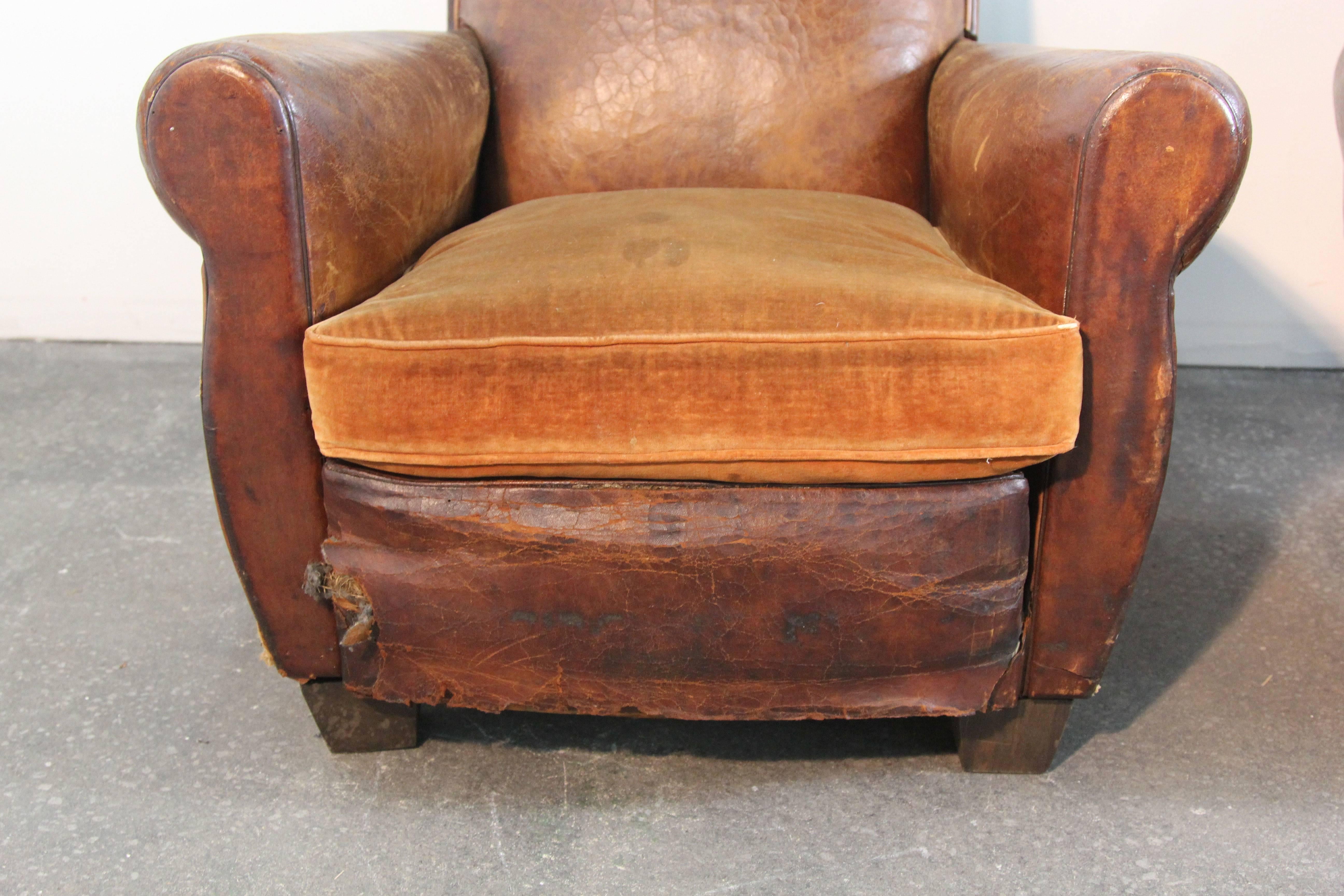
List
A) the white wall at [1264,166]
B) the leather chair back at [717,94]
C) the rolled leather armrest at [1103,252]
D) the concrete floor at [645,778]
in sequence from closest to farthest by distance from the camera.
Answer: the rolled leather armrest at [1103,252]
the concrete floor at [645,778]
the leather chair back at [717,94]
the white wall at [1264,166]

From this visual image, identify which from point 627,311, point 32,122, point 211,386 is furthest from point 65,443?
point 627,311

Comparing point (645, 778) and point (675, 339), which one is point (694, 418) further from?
point (645, 778)

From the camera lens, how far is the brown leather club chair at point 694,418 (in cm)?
94

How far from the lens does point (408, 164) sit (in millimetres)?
1193

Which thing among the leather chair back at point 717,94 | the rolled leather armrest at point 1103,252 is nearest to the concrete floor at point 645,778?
the rolled leather armrest at point 1103,252

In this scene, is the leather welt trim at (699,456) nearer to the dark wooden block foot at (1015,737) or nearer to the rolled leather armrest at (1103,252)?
the rolled leather armrest at (1103,252)

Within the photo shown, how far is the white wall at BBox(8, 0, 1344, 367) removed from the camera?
1.96 meters

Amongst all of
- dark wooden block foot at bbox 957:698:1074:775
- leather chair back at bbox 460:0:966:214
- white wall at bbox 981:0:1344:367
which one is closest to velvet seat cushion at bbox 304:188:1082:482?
dark wooden block foot at bbox 957:698:1074:775

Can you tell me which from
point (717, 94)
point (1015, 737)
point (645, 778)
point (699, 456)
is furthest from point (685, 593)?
point (717, 94)

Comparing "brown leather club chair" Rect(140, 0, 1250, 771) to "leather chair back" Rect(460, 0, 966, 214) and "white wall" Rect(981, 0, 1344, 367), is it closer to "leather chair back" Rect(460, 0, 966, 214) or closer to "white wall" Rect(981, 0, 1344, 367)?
"leather chair back" Rect(460, 0, 966, 214)

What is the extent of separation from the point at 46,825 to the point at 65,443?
3.16ft

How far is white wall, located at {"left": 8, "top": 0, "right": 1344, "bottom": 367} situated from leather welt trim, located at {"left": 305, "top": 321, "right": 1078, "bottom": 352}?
123cm

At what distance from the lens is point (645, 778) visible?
1.15 metres

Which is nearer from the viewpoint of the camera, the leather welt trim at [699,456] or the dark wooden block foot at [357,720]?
the leather welt trim at [699,456]
